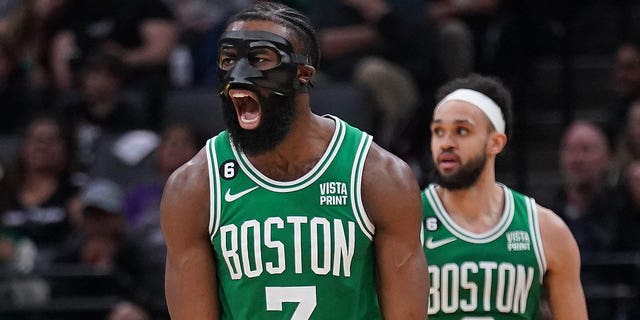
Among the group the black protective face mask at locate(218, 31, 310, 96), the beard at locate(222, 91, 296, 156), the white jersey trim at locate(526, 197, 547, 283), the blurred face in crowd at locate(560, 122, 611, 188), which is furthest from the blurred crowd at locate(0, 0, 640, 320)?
the black protective face mask at locate(218, 31, 310, 96)

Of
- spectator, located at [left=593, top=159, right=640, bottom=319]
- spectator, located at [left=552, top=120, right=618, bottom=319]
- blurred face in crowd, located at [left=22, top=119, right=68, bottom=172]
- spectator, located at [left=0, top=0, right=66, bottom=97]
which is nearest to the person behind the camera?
spectator, located at [left=593, top=159, right=640, bottom=319]

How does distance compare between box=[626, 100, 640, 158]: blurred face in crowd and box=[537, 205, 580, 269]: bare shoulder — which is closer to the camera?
box=[537, 205, 580, 269]: bare shoulder

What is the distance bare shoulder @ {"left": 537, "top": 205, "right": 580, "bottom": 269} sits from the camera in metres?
5.62

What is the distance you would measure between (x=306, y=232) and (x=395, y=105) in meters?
5.29

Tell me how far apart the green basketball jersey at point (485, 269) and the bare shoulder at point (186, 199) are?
1.31 metres

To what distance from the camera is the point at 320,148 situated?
4684 mm

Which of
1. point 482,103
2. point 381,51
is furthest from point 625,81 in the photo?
point 482,103

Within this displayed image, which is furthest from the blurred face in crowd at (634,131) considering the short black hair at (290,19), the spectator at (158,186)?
the short black hair at (290,19)

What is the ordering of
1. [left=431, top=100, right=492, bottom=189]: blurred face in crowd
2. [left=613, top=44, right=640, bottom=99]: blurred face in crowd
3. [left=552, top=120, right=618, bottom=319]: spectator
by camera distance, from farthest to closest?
[left=613, top=44, right=640, bottom=99]: blurred face in crowd, [left=552, top=120, right=618, bottom=319]: spectator, [left=431, top=100, right=492, bottom=189]: blurred face in crowd

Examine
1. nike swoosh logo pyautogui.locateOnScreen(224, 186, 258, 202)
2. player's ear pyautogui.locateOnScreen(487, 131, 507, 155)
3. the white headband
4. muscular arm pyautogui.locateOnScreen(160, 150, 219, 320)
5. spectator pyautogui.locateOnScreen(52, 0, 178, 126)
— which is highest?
spectator pyautogui.locateOnScreen(52, 0, 178, 126)

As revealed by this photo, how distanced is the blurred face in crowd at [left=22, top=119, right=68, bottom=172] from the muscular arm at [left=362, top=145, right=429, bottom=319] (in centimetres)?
518

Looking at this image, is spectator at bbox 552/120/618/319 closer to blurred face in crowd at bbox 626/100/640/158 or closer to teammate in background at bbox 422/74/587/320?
blurred face in crowd at bbox 626/100/640/158

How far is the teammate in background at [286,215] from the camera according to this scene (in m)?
4.53

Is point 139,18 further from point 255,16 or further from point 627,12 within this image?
point 255,16
